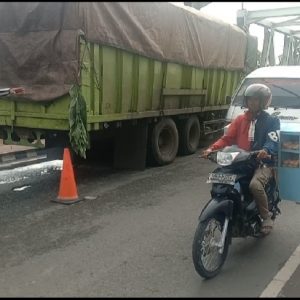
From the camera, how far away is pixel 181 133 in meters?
11.2

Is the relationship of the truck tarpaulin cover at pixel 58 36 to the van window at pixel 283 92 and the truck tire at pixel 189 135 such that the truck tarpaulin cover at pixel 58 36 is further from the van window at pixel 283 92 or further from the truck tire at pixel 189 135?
the truck tire at pixel 189 135

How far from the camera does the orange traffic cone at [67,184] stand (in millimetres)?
6939

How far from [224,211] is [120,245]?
4.39 feet

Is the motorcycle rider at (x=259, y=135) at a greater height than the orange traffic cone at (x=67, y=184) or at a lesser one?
greater

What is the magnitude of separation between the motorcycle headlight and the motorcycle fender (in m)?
0.32

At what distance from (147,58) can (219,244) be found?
5.24 m

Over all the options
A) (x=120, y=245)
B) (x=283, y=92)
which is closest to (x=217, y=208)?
(x=120, y=245)

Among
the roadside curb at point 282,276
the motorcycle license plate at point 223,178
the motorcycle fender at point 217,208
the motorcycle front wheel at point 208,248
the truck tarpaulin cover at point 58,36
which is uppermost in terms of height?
the truck tarpaulin cover at point 58,36

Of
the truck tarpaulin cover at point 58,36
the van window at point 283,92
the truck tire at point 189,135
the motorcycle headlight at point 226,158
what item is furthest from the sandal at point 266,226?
the truck tire at point 189,135

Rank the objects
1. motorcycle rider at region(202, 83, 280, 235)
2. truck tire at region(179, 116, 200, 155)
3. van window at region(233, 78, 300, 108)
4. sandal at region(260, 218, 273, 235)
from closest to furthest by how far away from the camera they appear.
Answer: motorcycle rider at region(202, 83, 280, 235), sandal at region(260, 218, 273, 235), van window at region(233, 78, 300, 108), truck tire at region(179, 116, 200, 155)

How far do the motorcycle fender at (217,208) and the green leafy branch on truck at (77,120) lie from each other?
3.24 metres

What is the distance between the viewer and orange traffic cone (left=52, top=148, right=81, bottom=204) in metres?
6.94

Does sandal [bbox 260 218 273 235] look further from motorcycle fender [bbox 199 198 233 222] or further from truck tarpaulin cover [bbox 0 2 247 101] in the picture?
truck tarpaulin cover [bbox 0 2 247 101]

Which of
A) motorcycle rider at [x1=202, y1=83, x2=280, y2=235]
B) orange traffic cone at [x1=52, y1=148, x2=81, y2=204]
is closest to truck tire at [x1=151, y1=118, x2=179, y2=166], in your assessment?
orange traffic cone at [x1=52, y1=148, x2=81, y2=204]
